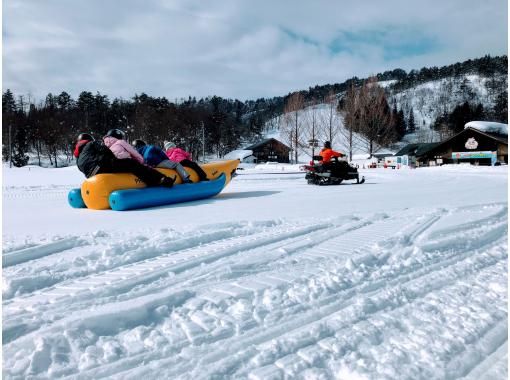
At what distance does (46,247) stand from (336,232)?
9.04 ft

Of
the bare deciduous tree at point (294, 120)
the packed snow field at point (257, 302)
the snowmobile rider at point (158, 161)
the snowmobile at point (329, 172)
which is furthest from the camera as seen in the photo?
the bare deciduous tree at point (294, 120)

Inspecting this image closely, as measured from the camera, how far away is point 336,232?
12.4ft

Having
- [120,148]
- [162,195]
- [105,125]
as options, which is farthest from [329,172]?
[105,125]

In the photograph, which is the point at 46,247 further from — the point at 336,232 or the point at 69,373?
the point at 336,232

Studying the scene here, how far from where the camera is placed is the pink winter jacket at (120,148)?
5.95 m

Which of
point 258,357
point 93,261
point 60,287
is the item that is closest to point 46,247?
point 93,261

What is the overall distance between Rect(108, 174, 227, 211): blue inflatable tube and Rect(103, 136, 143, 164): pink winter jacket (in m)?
0.62

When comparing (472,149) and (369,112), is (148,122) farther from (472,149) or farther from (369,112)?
(472,149)

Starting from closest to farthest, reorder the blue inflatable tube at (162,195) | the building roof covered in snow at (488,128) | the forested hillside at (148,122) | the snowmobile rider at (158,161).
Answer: the blue inflatable tube at (162,195) → the snowmobile rider at (158,161) → the building roof covered in snow at (488,128) → the forested hillside at (148,122)

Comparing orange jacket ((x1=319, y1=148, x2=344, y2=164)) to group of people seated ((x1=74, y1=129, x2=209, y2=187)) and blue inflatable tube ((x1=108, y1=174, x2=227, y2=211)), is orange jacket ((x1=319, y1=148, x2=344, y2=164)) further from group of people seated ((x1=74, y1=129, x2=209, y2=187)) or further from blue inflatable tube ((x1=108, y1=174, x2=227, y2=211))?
group of people seated ((x1=74, y1=129, x2=209, y2=187))

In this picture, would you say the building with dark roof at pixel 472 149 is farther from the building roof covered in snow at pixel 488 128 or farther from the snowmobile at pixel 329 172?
the snowmobile at pixel 329 172

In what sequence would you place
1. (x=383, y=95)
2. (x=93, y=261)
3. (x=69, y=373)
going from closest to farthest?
(x=69, y=373)
(x=93, y=261)
(x=383, y=95)

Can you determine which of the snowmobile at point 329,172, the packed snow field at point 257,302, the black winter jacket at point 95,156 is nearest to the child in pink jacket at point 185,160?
the black winter jacket at point 95,156

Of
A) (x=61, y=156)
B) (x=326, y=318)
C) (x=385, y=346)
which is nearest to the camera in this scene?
(x=385, y=346)
